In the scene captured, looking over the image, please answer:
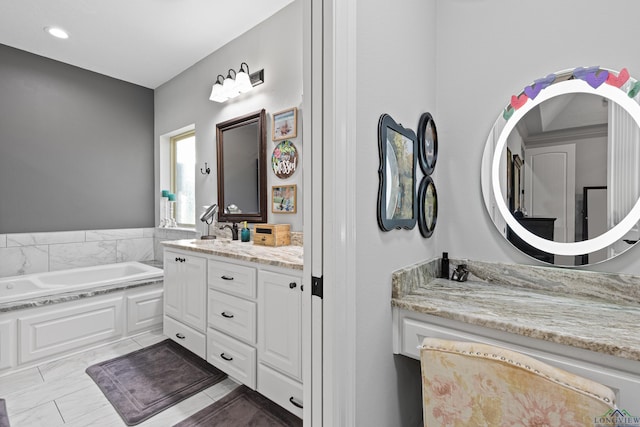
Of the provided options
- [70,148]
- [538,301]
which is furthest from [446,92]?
[70,148]

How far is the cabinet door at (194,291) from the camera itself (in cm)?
212

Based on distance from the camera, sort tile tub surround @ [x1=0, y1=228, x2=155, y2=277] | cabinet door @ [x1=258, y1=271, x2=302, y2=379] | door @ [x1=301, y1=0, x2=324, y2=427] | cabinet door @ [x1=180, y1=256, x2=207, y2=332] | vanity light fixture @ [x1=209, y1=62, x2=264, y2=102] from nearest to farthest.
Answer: door @ [x1=301, y1=0, x2=324, y2=427] < cabinet door @ [x1=258, y1=271, x2=302, y2=379] < cabinet door @ [x1=180, y1=256, x2=207, y2=332] < vanity light fixture @ [x1=209, y1=62, x2=264, y2=102] < tile tub surround @ [x1=0, y1=228, x2=155, y2=277]

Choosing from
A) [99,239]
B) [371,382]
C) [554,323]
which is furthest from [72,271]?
[554,323]

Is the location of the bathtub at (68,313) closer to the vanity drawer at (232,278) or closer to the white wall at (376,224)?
the vanity drawer at (232,278)

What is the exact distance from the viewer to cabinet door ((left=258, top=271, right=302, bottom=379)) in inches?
61.3

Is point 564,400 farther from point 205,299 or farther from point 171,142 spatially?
point 171,142

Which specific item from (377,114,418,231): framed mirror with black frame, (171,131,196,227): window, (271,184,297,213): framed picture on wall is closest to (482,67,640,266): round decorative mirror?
(377,114,418,231): framed mirror with black frame

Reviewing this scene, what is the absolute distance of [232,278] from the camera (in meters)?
1.88

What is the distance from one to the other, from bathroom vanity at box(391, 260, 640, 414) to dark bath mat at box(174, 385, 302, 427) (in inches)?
35.1

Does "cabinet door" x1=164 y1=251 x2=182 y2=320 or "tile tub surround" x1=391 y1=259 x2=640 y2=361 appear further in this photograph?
"cabinet door" x1=164 y1=251 x2=182 y2=320

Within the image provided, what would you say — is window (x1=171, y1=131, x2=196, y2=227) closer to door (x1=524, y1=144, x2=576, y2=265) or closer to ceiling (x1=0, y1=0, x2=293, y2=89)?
ceiling (x1=0, y1=0, x2=293, y2=89)

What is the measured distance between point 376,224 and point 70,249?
357 centimetres

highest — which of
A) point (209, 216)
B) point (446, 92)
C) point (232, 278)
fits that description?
point (446, 92)

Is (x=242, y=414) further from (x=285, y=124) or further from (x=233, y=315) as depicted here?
(x=285, y=124)
